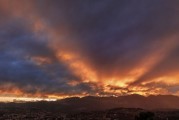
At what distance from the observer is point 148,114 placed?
152875 millimetres

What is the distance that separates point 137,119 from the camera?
6004 inches

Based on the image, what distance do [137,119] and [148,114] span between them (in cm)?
601
